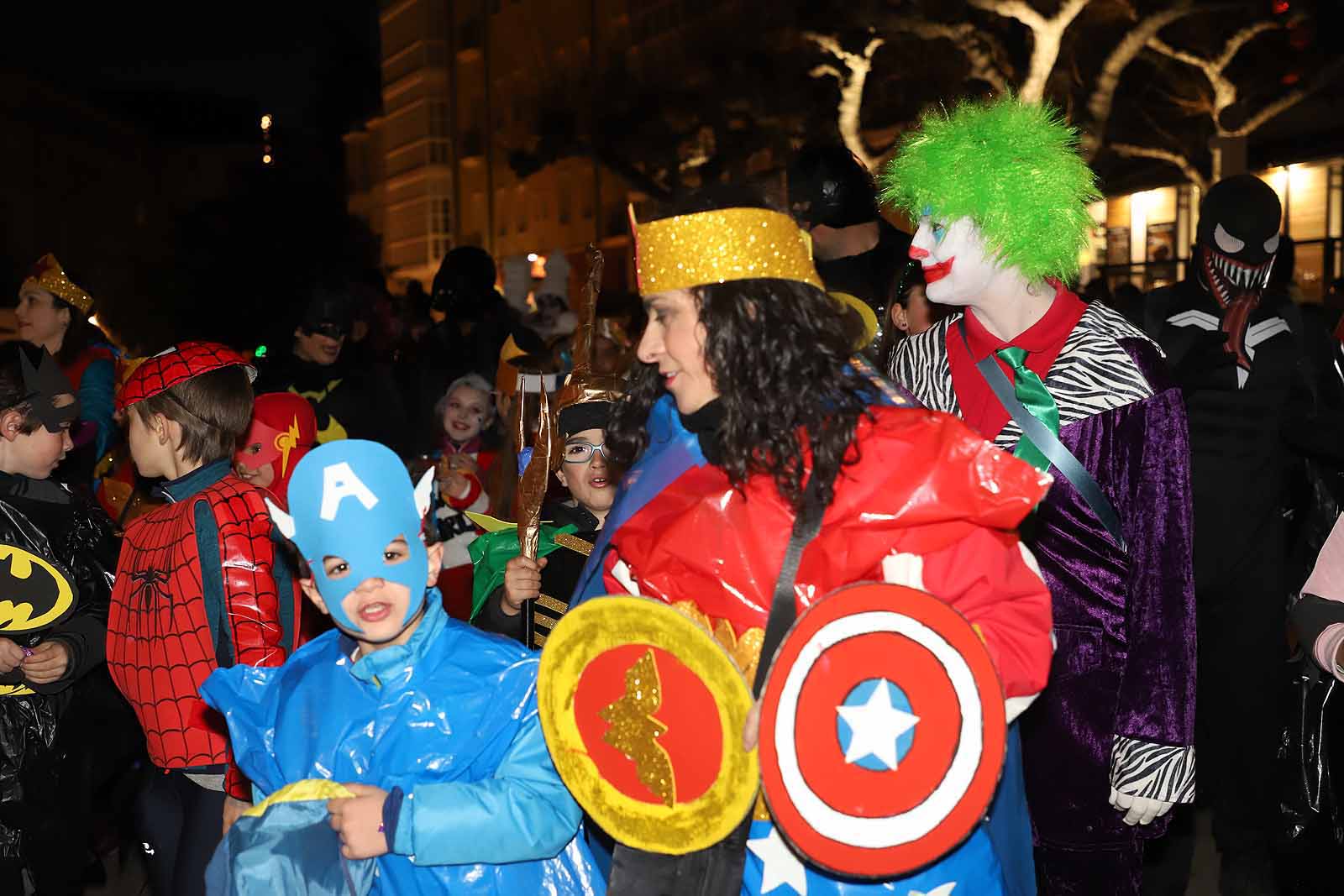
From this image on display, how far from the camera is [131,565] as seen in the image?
12.9 feet

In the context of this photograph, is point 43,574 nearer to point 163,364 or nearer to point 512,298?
point 163,364

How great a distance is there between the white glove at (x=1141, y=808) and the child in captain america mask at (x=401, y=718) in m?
1.21

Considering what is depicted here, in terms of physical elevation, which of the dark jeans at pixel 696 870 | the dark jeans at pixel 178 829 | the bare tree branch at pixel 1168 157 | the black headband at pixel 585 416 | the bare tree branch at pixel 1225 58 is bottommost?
the dark jeans at pixel 178 829

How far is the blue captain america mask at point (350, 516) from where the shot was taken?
2.69 meters

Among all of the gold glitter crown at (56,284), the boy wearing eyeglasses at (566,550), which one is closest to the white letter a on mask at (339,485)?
the boy wearing eyeglasses at (566,550)

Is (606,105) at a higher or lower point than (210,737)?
higher

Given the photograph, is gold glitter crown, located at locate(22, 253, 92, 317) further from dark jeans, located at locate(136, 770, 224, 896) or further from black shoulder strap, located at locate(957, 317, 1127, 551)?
black shoulder strap, located at locate(957, 317, 1127, 551)

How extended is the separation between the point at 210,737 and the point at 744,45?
25004 mm

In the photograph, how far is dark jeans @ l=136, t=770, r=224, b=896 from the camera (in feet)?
12.8

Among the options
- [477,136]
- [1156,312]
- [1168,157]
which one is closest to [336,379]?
[1156,312]

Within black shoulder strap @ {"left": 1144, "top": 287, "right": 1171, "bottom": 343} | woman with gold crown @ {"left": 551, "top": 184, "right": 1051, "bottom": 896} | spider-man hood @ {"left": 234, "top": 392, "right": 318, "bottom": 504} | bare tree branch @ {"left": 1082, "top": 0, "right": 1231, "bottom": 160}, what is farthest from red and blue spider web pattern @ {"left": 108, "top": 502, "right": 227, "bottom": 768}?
bare tree branch @ {"left": 1082, "top": 0, "right": 1231, "bottom": 160}

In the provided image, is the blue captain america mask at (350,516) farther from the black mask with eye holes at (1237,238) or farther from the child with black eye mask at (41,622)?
the black mask with eye holes at (1237,238)

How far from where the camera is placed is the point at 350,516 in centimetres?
268

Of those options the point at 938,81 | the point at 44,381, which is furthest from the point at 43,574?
the point at 938,81
